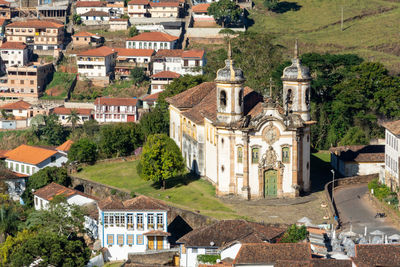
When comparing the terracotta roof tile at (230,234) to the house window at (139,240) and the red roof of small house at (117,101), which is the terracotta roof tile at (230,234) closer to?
the house window at (139,240)

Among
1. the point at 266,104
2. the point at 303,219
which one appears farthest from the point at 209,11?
the point at 303,219

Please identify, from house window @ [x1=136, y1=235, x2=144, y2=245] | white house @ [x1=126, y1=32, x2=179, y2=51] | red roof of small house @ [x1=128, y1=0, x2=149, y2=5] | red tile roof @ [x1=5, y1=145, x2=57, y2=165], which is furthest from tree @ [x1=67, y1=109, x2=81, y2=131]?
house window @ [x1=136, y1=235, x2=144, y2=245]

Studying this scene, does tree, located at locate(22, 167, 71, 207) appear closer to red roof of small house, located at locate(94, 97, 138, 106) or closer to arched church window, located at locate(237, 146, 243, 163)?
arched church window, located at locate(237, 146, 243, 163)

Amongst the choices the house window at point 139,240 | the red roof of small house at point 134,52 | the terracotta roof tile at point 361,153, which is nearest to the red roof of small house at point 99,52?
the red roof of small house at point 134,52

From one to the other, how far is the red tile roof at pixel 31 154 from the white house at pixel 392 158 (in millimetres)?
38368

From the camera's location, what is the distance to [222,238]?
2275 inches

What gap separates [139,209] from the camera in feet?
213

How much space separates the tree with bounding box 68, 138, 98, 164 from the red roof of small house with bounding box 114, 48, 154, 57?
1701 inches

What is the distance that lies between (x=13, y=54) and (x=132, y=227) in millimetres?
76270

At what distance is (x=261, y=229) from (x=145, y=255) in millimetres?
8444

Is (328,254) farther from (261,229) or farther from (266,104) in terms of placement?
(266,104)

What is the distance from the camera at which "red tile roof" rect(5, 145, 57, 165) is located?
93938mm

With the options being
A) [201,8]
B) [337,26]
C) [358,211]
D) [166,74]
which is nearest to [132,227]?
[358,211]

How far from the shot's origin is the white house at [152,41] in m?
134
